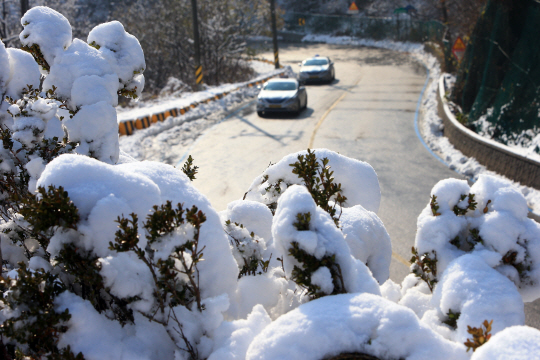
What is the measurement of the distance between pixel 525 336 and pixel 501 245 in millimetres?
1155

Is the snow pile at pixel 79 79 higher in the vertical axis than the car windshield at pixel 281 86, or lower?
higher

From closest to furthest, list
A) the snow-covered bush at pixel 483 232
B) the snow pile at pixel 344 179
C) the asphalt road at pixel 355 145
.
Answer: the snow-covered bush at pixel 483 232 → the snow pile at pixel 344 179 → the asphalt road at pixel 355 145

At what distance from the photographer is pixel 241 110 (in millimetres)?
19453

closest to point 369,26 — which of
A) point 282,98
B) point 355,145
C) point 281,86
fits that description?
point 281,86

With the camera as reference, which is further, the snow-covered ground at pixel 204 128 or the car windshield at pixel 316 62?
the car windshield at pixel 316 62

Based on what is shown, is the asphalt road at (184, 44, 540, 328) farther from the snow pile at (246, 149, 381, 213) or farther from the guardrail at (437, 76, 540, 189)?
the snow pile at (246, 149, 381, 213)

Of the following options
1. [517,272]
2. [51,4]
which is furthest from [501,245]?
[51,4]

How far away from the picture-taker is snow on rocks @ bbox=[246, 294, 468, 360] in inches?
81.2

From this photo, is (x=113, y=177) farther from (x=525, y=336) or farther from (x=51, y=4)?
(x=51, y=4)

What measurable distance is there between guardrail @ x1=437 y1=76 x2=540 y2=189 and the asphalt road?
0.85 metres

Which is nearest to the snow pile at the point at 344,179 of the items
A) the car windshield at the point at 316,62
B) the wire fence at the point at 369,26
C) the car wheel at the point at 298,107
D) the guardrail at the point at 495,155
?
the guardrail at the point at 495,155

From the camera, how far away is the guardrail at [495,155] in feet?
29.3

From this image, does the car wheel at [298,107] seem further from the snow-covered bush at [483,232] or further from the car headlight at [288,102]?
the snow-covered bush at [483,232]

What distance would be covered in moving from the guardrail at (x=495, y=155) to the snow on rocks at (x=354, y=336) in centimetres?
812
